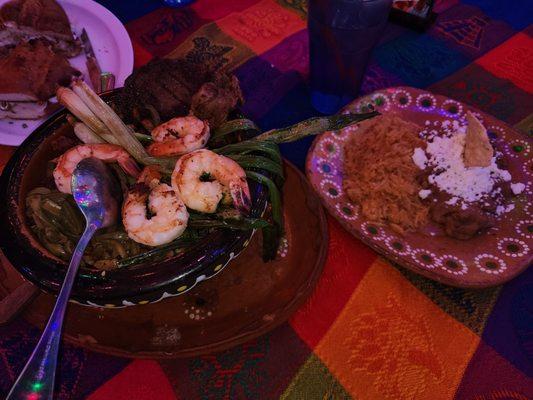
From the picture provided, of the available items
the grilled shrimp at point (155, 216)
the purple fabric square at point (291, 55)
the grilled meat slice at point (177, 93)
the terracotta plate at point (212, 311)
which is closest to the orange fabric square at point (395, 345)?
the terracotta plate at point (212, 311)

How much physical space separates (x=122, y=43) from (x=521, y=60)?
127 cm

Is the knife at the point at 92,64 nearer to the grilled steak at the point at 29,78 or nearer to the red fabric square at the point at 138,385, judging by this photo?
the grilled steak at the point at 29,78

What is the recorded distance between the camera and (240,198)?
71cm

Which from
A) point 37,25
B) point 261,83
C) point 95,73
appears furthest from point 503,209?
point 37,25

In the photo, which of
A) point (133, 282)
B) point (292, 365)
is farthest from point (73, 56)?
point (292, 365)

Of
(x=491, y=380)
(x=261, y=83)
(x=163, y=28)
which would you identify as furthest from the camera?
(x=163, y=28)

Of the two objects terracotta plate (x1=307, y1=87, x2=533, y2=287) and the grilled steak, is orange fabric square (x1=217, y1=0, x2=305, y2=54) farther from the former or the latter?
the grilled steak

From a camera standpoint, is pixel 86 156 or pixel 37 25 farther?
pixel 37 25

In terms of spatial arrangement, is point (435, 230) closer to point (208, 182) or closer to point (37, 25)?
point (208, 182)

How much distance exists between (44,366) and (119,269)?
0.18 m

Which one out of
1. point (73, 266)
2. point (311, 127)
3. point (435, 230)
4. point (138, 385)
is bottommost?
point (138, 385)

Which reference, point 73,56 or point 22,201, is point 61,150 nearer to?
point 22,201

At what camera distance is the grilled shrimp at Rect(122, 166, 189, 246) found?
673mm

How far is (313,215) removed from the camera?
0.92 m
